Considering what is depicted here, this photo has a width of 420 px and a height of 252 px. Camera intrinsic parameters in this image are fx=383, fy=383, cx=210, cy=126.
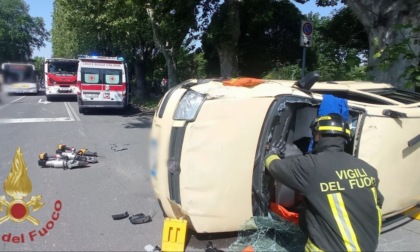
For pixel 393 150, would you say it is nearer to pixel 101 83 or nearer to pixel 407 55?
pixel 407 55

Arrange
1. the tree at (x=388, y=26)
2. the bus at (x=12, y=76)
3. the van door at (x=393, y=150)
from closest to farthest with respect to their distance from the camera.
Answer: the bus at (x=12, y=76) → the van door at (x=393, y=150) → the tree at (x=388, y=26)

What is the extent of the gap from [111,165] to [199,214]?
4182 millimetres

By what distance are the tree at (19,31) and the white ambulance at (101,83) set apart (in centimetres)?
1075

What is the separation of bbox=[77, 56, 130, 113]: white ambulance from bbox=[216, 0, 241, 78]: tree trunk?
5.26 m

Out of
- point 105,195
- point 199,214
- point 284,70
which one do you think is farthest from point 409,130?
point 284,70

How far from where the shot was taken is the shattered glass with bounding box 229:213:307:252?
3508mm

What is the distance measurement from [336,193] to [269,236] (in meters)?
1.47

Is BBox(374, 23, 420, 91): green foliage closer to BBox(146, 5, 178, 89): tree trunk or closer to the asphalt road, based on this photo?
the asphalt road

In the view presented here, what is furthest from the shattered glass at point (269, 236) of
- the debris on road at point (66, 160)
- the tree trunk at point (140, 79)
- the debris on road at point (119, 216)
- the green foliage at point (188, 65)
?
→ the green foliage at point (188, 65)

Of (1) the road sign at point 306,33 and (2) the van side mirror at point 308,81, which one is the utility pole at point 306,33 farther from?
(2) the van side mirror at point 308,81

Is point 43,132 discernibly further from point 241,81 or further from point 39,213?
point 241,81

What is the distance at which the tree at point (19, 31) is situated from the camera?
4.51 m

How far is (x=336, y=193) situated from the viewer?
235 centimetres

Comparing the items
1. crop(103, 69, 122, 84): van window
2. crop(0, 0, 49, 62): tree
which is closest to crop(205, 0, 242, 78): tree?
crop(103, 69, 122, 84): van window
